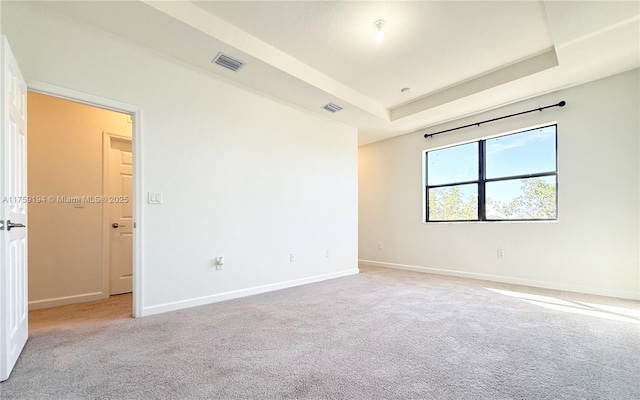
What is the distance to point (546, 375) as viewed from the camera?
1.69 meters

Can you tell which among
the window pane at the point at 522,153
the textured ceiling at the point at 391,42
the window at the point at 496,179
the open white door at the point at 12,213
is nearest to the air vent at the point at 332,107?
the textured ceiling at the point at 391,42

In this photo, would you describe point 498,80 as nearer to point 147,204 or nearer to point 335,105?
point 335,105

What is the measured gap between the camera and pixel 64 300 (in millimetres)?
3234

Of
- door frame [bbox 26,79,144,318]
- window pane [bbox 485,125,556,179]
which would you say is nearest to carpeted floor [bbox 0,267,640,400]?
door frame [bbox 26,79,144,318]

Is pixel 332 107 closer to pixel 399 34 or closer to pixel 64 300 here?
pixel 399 34

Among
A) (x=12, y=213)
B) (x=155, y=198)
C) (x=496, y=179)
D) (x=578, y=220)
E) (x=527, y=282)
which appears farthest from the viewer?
(x=496, y=179)

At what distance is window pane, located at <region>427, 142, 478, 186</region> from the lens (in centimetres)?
484

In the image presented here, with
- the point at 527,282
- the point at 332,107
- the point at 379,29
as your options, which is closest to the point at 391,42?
the point at 379,29

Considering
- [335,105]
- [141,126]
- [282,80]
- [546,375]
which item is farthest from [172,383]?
[335,105]

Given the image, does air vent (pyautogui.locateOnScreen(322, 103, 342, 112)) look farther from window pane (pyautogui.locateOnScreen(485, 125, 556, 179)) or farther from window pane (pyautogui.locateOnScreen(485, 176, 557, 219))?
window pane (pyautogui.locateOnScreen(485, 176, 557, 219))

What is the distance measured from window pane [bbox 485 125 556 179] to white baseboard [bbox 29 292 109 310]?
Answer: 575 cm

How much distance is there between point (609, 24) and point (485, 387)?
325 cm

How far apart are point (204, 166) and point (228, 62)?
3.86 feet

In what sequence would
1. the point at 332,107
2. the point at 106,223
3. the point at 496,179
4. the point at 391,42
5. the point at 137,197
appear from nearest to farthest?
the point at 137,197 < the point at 391,42 < the point at 106,223 < the point at 332,107 < the point at 496,179
